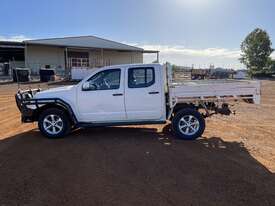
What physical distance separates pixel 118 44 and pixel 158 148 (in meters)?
39.5

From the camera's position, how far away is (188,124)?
862 centimetres

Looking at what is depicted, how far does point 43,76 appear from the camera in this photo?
34.0 m

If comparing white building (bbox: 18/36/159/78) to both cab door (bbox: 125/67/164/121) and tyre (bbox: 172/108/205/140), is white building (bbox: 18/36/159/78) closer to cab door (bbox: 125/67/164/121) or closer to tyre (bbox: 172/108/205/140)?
cab door (bbox: 125/67/164/121)

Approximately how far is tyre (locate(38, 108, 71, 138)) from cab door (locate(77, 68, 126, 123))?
485mm

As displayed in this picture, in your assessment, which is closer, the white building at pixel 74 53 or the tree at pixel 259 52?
the white building at pixel 74 53

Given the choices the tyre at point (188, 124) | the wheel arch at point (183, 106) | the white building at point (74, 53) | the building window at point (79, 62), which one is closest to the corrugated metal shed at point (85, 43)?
the white building at point (74, 53)

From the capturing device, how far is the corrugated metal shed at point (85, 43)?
4106 cm

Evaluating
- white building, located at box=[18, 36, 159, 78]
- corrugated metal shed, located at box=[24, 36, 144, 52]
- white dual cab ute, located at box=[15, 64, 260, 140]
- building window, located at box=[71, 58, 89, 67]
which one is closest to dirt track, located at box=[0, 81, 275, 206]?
white dual cab ute, located at box=[15, 64, 260, 140]

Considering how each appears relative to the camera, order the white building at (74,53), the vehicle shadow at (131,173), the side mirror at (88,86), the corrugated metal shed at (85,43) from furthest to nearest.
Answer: the corrugated metal shed at (85,43), the white building at (74,53), the side mirror at (88,86), the vehicle shadow at (131,173)

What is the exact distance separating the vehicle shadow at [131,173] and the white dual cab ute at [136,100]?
19.2 inches

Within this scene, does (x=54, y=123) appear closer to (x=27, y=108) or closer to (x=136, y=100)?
(x=27, y=108)

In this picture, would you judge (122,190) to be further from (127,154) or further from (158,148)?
(158,148)

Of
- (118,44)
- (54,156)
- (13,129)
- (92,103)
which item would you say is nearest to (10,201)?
(54,156)

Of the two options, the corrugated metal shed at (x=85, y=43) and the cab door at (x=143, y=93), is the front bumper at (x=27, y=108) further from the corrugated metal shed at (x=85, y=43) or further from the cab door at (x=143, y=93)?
the corrugated metal shed at (x=85, y=43)
